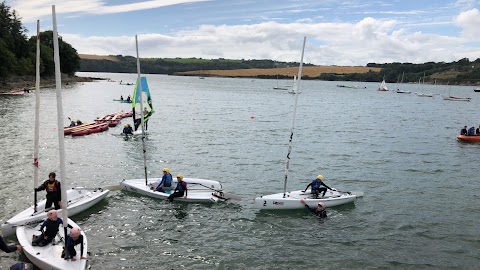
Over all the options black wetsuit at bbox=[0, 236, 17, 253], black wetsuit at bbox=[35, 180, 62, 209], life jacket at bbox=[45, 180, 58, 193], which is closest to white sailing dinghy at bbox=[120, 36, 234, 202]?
black wetsuit at bbox=[35, 180, 62, 209]

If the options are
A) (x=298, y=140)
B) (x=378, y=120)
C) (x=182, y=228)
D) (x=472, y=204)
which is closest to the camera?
(x=182, y=228)

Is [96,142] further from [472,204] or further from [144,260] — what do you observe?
[472,204]

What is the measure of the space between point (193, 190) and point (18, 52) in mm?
113133

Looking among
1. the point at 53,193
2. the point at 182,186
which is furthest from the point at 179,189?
the point at 53,193

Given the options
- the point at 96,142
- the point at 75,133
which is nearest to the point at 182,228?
the point at 96,142

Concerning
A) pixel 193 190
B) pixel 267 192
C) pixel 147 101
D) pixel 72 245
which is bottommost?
pixel 267 192

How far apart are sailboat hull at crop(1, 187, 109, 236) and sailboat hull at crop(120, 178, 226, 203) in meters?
2.14

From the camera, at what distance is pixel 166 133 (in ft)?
163

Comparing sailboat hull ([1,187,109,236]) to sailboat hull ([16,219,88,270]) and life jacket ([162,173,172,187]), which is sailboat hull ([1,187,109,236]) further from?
life jacket ([162,173,172,187])

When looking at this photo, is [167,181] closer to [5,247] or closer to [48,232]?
[48,232]

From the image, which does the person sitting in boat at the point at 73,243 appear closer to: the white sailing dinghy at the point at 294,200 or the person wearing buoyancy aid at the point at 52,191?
the person wearing buoyancy aid at the point at 52,191

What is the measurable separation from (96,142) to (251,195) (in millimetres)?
22465

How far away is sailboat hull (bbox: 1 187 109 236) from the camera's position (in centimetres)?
1716

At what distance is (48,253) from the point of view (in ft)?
49.0
